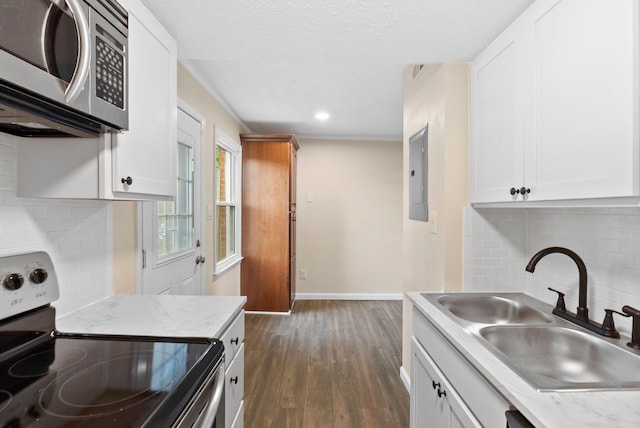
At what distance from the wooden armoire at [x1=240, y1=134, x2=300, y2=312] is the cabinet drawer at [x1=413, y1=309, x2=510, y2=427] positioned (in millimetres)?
2681

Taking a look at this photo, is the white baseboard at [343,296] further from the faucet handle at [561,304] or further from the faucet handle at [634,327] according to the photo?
the faucet handle at [634,327]

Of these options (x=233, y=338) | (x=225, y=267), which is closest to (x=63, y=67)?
(x=233, y=338)

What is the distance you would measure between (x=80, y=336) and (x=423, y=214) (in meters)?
1.85

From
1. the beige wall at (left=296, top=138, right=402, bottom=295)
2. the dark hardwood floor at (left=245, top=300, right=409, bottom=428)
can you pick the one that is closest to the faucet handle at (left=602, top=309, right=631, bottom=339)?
the dark hardwood floor at (left=245, top=300, right=409, bottom=428)

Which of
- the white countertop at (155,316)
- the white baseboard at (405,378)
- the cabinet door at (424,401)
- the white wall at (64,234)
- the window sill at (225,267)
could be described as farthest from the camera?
the window sill at (225,267)

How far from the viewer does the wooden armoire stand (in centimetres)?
404

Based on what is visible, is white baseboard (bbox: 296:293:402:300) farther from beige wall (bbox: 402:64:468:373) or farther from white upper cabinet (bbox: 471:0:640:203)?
white upper cabinet (bbox: 471:0:640:203)

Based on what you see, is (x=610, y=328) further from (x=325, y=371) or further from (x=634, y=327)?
(x=325, y=371)

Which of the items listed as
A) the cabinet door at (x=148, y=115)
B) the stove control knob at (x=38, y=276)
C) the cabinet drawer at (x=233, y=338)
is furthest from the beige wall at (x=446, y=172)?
the stove control knob at (x=38, y=276)

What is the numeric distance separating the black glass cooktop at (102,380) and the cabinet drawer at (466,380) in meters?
0.80

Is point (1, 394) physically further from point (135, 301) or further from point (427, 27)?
point (427, 27)

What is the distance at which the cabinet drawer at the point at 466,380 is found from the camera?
93cm

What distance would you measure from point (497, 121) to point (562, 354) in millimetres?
998

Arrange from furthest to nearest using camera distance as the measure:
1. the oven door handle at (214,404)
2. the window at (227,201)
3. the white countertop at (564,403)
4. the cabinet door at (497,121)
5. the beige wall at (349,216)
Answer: the beige wall at (349,216), the window at (227,201), the cabinet door at (497,121), the oven door handle at (214,404), the white countertop at (564,403)
